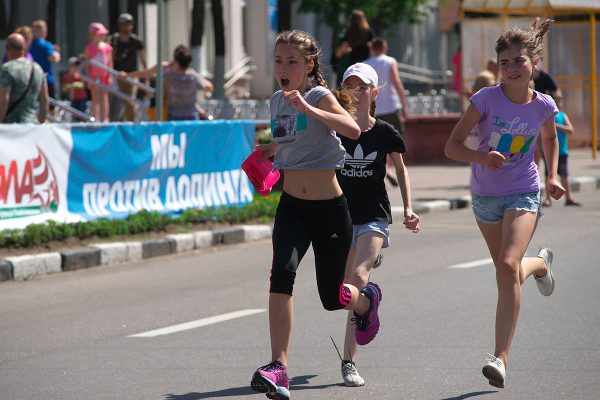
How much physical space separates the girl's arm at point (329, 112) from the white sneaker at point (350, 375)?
4.15 ft

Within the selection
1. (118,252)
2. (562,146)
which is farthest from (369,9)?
(118,252)

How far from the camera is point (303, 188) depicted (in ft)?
21.4

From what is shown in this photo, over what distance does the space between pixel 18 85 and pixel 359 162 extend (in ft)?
25.5

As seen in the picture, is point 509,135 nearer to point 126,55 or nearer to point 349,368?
point 349,368

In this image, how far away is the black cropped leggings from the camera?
6.46 m

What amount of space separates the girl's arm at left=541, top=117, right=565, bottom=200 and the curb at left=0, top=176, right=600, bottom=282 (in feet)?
18.3

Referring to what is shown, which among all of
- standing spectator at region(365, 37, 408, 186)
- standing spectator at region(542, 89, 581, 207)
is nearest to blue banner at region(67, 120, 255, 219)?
standing spectator at region(365, 37, 408, 186)

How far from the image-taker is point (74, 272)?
1206cm

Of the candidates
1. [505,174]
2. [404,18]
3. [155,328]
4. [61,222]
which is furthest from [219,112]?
[505,174]

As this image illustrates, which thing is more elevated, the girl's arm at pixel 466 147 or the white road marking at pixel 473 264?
the girl's arm at pixel 466 147

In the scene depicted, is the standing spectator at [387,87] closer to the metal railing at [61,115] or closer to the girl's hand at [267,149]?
the metal railing at [61,115]

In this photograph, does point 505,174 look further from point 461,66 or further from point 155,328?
point 461,66

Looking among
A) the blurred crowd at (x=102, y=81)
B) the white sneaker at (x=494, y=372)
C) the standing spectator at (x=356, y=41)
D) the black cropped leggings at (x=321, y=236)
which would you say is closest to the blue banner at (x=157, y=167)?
the blurred crowd at (x=102, y=81)

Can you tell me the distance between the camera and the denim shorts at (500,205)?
6898mm
